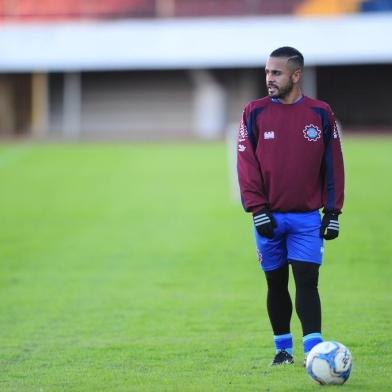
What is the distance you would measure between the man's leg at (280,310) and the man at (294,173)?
238 millimetres

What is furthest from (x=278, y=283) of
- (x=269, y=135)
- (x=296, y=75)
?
(x=296, y=75)

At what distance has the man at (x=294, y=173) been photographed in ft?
25.0

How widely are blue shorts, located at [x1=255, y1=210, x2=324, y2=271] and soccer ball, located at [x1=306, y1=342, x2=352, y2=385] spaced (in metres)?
0.71

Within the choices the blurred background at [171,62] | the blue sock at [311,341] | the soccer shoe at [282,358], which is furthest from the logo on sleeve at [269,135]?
the blurred background at [171,62]

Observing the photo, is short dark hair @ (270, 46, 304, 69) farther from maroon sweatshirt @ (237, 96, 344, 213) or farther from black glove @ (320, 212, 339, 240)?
black glove @ (320, 212, 339, 240)

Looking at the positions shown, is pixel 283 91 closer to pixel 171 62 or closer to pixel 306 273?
pixel 306 273

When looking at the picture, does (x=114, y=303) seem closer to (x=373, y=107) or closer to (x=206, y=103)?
(x=206, y=103)

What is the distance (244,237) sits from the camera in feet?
59.4

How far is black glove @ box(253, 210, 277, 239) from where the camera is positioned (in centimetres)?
761

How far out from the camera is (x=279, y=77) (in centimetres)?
759

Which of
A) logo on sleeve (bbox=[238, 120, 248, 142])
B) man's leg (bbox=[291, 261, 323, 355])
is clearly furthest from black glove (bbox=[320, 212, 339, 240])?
logo on sleeve (bbox=[238, 120, 248, 142])

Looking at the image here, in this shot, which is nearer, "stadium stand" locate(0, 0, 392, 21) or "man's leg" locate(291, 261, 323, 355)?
"man's leg" locate(291, 261, 323, 355)

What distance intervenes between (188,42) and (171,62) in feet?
2.96

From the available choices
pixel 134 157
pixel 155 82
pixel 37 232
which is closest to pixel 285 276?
pixel 37 232
